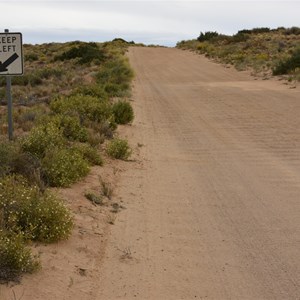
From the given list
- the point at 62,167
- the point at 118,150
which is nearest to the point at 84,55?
the point at 118,150

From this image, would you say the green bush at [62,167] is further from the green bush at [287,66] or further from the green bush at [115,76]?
the green bush at [287,66]

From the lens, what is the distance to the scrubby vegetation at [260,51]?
35469 mm

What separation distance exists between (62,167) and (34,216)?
2422 millimetres

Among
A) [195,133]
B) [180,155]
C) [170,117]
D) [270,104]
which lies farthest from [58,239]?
[270,104]

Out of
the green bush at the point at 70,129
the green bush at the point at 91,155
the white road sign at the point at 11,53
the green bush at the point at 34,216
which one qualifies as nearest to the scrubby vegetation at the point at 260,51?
the green bush at the point at 70,129

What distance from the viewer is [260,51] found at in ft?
174

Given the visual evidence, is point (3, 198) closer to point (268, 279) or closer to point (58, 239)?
point (58, 239)

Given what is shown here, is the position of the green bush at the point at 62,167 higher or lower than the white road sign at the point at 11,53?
lower

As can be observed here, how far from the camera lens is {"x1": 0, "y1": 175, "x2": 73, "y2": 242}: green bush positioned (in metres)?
6.11

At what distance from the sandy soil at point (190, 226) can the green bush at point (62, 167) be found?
0.20m

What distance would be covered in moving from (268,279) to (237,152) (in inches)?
278

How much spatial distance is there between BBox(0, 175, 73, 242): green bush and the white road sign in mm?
3206

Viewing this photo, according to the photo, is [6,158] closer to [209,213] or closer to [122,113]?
[209,213]

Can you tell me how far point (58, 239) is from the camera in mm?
6316
